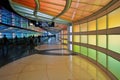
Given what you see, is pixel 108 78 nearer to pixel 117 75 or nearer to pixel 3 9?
pixel 117 75

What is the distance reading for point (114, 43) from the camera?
257 inches

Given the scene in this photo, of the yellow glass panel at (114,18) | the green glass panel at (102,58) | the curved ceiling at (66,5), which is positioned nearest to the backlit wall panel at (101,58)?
the green glass panel at (102,58)

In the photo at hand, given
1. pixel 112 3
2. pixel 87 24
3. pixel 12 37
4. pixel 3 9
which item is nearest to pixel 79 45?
pixel 87 24

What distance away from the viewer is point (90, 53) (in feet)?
37.2

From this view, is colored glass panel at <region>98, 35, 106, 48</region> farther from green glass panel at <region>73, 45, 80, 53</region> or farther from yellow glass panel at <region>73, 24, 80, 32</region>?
yellow glass panel at <region>73, 24, 80, 32</region>

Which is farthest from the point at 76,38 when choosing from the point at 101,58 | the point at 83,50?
the point at 101,58

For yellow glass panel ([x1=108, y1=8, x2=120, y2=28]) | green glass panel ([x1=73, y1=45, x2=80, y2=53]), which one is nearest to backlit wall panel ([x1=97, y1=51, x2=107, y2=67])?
yellow glass panel ([x1=108, y1=8, x2=120, y2=28])

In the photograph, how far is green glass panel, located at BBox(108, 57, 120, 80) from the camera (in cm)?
615

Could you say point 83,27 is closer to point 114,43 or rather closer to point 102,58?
point 102,58

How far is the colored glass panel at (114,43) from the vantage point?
6.06 m

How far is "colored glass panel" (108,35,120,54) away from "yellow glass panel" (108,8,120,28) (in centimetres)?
43

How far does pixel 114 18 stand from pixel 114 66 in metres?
1.78

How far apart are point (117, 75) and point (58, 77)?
231cm

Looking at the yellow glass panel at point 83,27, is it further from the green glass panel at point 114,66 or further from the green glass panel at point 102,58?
the green glass panel at point 114,66
